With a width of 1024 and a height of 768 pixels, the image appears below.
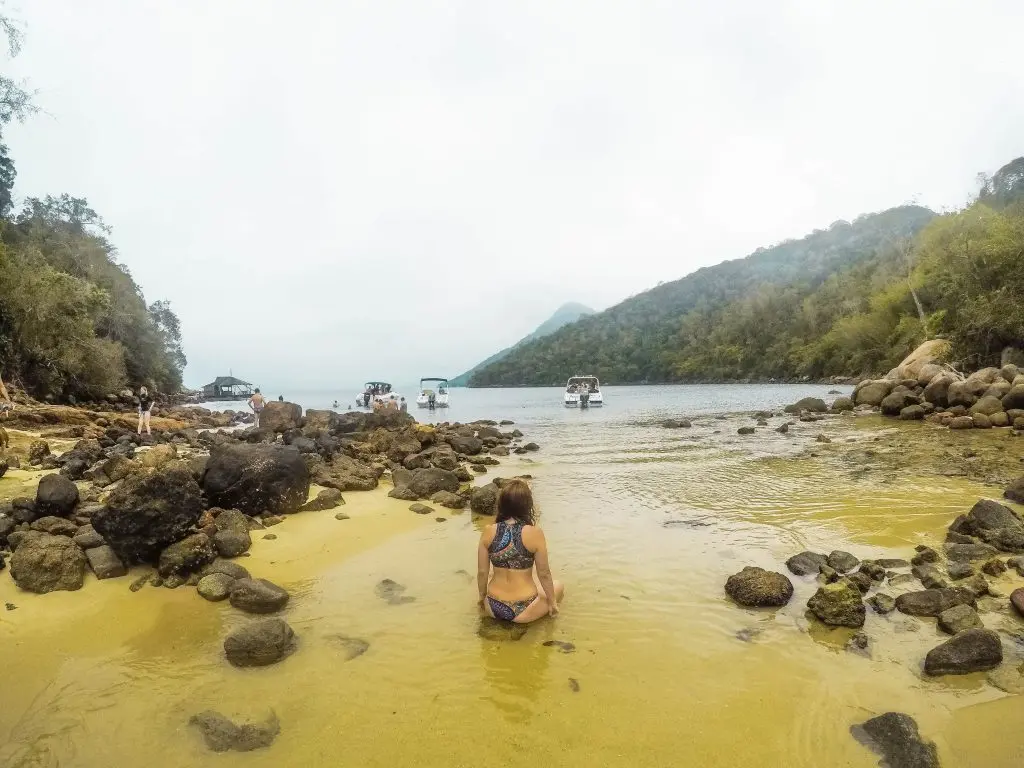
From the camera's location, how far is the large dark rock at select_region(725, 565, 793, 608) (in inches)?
209

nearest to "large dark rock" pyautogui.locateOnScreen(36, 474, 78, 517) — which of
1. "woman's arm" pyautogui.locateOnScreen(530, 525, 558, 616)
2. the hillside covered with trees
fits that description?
"woman's arm" pyautogui.locateOnScreen(530, 525, 558, 616)

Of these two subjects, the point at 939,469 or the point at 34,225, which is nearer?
the point at 939,469

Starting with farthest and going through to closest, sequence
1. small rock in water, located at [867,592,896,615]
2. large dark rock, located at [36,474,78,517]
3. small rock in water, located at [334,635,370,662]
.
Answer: large dark rock, located at [36,474,78,517] < small rock in water, located at [867,592,896,615] < small rock in water, located at [334,635,370,662]

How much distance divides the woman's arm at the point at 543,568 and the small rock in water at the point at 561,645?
47 cm

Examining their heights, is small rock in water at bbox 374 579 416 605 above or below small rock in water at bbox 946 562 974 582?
above

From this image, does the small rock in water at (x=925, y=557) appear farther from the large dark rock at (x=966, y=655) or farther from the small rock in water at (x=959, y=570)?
the large dark rock at (x=966, y=655)

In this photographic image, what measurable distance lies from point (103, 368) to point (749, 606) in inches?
1687

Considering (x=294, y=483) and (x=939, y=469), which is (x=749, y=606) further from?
(x=939, y=469)

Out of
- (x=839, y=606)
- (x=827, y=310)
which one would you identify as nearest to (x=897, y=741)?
(x=839, y=606)

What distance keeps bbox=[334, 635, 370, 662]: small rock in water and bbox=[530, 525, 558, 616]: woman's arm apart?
1.70 metres

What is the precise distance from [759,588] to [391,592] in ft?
13.0

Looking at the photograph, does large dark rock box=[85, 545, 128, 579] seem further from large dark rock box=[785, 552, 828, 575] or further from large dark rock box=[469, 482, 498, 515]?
large dark rock box=[785, 552, 828, 575]

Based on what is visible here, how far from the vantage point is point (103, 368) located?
35.6 metres

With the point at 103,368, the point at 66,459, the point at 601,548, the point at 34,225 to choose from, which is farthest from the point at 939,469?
the point at 34,225
